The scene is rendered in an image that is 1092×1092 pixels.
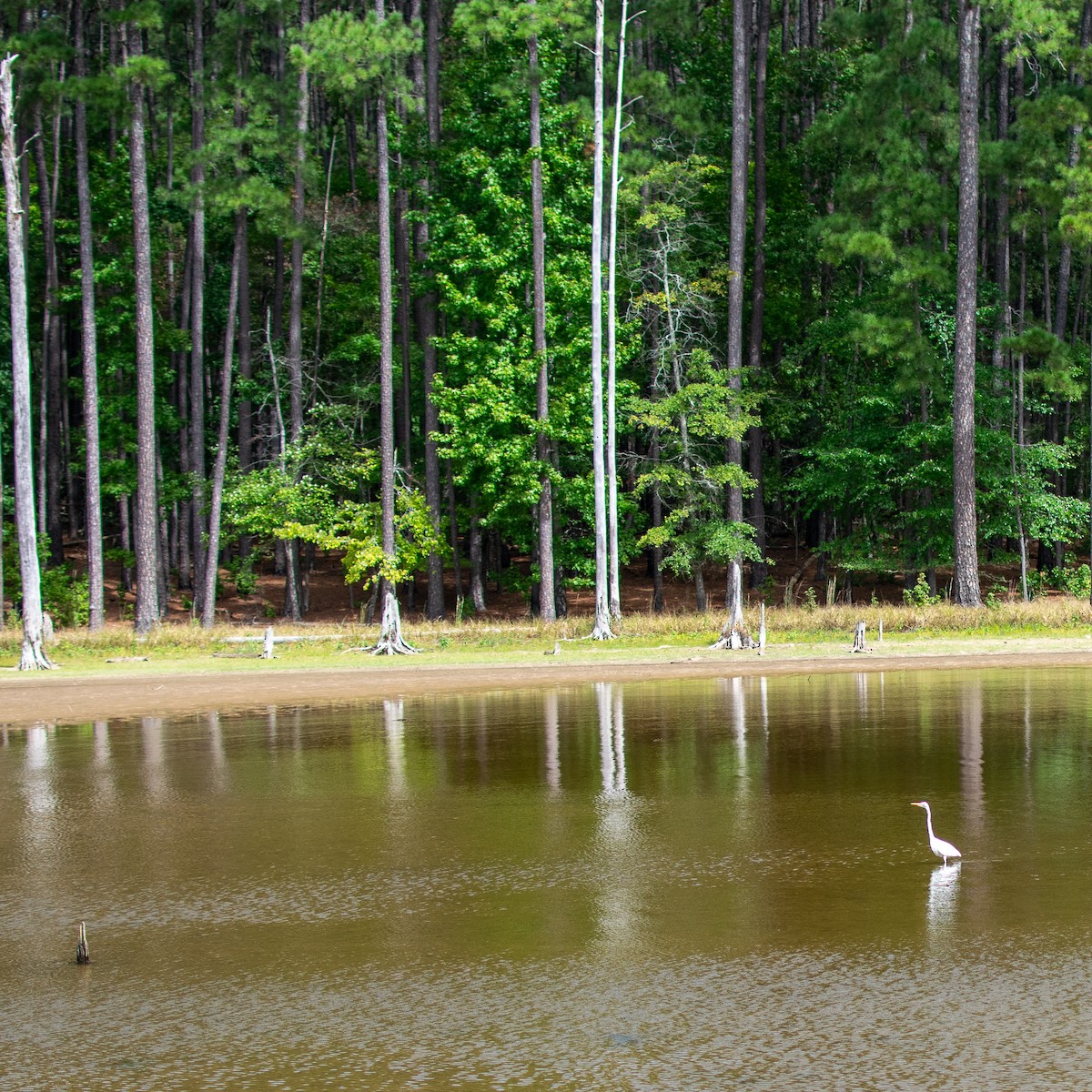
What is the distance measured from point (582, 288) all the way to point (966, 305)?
9594 millimetres

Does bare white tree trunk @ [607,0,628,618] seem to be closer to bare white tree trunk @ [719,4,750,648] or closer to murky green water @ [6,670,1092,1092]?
bare white tree trunk @ [719,4,750,648]

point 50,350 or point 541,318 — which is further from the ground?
point 50,350

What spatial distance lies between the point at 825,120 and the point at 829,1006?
33.4 m

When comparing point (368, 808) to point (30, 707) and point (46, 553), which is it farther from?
point (46, 553)

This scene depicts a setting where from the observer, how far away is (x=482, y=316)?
1374 inches

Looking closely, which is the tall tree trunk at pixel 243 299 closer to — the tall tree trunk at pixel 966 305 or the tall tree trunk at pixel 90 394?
→ the tall tree trunk at pixel 90 394

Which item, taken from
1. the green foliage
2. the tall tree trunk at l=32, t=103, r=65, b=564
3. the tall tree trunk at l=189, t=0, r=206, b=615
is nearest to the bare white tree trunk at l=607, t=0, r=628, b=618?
the green foliage

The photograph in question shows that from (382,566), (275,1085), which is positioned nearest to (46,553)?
(382,566)

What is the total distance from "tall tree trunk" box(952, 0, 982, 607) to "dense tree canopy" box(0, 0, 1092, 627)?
0.27ft

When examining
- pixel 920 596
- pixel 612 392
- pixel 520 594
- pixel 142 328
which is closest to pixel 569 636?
pixel 612 392

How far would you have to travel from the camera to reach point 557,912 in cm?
986

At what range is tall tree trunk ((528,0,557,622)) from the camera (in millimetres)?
33625

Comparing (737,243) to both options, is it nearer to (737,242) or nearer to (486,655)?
(737,242)

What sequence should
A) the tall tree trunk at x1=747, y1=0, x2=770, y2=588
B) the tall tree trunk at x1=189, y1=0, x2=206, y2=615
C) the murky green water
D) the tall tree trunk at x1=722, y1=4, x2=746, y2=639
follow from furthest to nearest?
the tall tree trunk at x1=747, y1=0, x2=770, y2=588 < the tall tree trunk at x1=722, y1=4, x2=746, y2=639 < the tall tree trunk at x1=189, y1=0, x2=206, y2=615 < the murky green water
